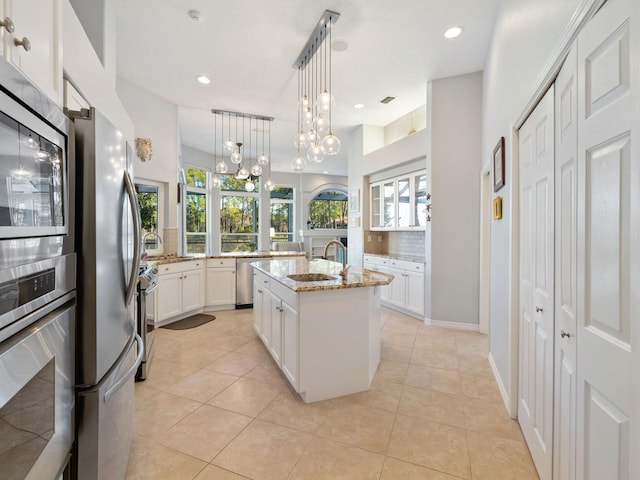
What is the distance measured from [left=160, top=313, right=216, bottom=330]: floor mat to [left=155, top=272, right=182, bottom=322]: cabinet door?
0.43 ft

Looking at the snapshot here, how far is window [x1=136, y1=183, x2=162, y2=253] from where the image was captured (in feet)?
15.0

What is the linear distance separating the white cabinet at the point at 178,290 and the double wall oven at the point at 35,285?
3.12m

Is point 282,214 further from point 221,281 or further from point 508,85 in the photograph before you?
point 508,85

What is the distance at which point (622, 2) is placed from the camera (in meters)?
0.91

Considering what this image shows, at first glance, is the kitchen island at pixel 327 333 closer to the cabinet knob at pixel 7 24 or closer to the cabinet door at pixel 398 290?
the cabinet knob at pixel 7 24

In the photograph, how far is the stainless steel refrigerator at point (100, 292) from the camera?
1.11 m

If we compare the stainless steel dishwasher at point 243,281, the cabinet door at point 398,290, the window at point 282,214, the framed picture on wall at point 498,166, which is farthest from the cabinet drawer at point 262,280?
the window at point 282,214

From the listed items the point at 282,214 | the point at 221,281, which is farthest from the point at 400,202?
the point at 282,214

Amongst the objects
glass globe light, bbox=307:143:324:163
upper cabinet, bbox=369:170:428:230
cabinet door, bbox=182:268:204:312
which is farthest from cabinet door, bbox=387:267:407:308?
cabinet door, bbox=182:268:204:312

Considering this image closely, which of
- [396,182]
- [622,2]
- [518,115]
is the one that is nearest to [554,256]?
[622,2]

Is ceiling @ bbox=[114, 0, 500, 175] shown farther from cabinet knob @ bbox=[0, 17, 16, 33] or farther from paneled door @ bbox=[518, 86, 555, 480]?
cabinet knob @ bbox=[0, 17, 16, 33]

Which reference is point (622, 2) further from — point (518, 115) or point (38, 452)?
point (38, 452)

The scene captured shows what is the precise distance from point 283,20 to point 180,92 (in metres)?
2.26

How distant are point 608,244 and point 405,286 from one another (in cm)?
386
